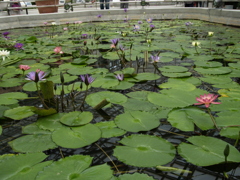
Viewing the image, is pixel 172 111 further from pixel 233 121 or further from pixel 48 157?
pixel 48 157

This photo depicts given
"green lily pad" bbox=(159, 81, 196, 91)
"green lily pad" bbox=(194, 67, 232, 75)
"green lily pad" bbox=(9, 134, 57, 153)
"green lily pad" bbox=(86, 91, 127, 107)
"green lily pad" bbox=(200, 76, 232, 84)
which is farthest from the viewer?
"green lily pad" bbox=(194, 67, 232, 75)

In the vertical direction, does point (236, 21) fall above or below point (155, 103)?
above

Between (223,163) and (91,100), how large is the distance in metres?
0.82

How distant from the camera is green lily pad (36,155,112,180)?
0.75 meters

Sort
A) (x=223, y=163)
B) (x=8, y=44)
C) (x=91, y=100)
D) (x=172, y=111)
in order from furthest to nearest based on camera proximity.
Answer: (x=8, y=44), (x=91, y=100), (x=172, y=111), (x=223, y=163)

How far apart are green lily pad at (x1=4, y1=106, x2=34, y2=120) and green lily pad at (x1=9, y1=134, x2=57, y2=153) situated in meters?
0.22

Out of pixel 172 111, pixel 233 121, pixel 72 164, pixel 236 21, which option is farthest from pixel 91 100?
pixel 236 21

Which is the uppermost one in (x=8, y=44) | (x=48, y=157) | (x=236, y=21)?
(x=236, y=21)

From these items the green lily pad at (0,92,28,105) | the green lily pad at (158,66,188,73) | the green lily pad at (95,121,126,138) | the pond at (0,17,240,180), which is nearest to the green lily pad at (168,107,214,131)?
the pond at (0,17,240,180)

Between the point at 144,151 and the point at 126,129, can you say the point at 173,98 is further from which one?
the point at 144,151

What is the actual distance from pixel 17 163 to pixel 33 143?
0.14 meters

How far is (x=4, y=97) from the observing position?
57.2 inches

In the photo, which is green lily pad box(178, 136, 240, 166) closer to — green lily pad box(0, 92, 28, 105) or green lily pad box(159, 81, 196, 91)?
green lily pad box(159, 81, 196, 91)

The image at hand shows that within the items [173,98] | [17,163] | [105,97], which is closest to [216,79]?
[173,98]
